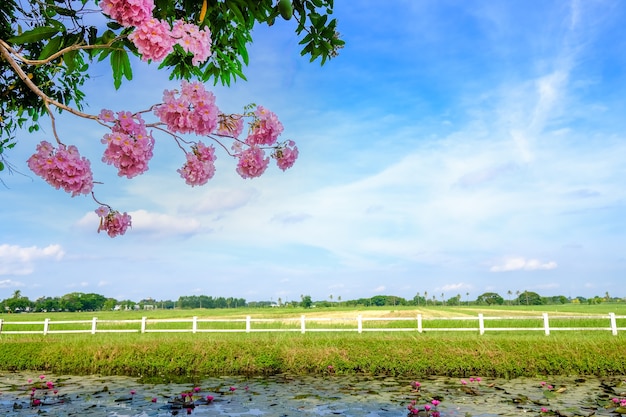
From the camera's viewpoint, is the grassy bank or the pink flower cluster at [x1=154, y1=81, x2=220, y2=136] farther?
the grassy bank

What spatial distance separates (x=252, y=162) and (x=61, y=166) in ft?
4.18

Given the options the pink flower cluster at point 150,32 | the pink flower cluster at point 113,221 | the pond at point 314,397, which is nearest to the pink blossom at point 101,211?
the pink flower cluster at point 113,221

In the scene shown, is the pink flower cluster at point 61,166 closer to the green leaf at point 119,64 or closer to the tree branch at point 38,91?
the tree branch at point 38,91

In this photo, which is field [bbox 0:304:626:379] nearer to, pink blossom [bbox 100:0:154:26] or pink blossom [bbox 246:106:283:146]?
pink blossom [bbox 246:106:283:146]

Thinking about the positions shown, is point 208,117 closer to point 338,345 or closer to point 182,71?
point 182,71

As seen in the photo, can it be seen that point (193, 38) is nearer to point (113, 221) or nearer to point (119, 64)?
point (119, 64)

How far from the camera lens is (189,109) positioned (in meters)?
2.92

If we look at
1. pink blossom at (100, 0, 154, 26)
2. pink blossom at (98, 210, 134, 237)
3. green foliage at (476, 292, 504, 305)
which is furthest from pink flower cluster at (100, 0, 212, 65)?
green foliage at (476, 292, 504, 305)

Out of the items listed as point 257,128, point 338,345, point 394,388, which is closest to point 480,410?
point 394,388

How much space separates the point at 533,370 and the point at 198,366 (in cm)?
990

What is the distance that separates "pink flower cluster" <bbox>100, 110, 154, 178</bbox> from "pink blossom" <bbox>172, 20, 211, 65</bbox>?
22.6 inches

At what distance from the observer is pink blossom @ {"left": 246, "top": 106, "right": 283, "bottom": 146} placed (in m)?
3.45

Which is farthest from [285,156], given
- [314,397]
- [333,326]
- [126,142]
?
[333,326]

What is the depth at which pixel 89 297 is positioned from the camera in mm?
132000
